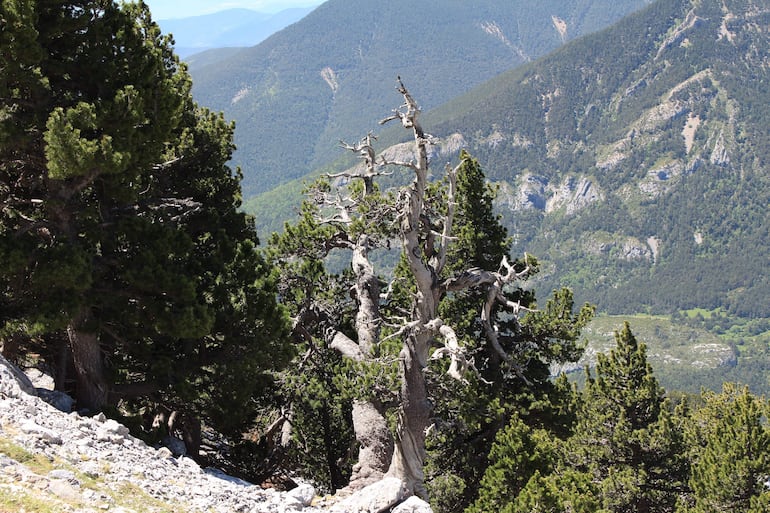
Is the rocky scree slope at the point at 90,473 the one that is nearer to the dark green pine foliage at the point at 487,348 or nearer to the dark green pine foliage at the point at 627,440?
the dark green pine foliage at the point at 487,348

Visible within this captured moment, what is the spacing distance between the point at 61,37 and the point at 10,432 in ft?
25.6

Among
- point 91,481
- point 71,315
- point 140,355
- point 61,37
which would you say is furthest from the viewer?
point 140,355

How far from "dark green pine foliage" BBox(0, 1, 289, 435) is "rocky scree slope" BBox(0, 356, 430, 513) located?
161 cm

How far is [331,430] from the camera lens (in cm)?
1969

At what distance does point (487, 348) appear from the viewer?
19391mm

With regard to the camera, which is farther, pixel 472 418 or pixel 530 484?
pixel 472 418

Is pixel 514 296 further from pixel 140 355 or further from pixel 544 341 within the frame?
Answer: pixel 140 355

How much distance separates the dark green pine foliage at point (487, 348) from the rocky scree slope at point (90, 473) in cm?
700

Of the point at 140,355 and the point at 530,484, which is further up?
the point at 140,355

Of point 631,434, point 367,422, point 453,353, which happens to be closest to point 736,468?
point 631,434

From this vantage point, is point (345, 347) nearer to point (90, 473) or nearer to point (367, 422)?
point (367, 422)

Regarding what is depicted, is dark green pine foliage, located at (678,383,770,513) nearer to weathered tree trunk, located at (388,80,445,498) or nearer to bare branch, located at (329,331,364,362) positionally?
weathered tree trunk, located at (388,80,445,498)

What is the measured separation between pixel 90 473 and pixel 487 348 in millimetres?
11873

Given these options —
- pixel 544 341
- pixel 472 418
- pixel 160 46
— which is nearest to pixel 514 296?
pixel 544 341
